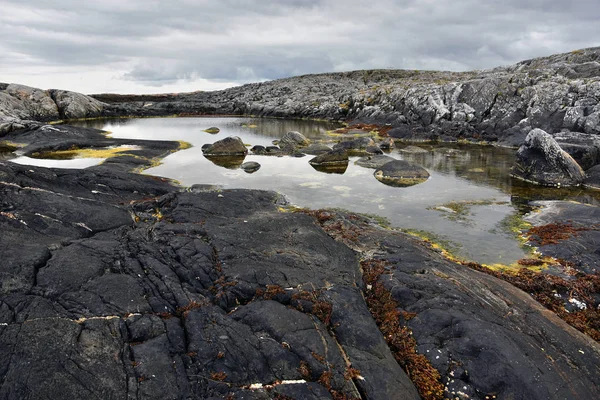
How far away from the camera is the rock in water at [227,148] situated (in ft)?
147

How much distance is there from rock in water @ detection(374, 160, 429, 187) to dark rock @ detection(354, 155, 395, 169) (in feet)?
12.9

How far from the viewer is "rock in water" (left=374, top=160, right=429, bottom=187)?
3192 centimetres

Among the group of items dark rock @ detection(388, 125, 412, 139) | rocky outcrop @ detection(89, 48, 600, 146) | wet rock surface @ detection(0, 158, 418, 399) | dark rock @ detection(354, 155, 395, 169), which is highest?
rocky outcrop @ detection(89, 48, 600, 146)

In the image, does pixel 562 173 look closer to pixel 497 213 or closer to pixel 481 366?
pixel 497 213

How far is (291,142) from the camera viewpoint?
164ft

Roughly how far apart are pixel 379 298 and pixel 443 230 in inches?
400

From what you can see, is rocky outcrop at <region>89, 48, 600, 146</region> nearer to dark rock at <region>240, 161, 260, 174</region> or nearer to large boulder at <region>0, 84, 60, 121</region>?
dark rock at <region>240, 161, 260, 174</region>

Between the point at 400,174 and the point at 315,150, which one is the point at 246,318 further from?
the point at 315,150

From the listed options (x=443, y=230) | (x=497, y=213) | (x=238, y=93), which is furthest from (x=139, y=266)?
(x=238, y=93)

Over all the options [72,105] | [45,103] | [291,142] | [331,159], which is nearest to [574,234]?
[331,159]

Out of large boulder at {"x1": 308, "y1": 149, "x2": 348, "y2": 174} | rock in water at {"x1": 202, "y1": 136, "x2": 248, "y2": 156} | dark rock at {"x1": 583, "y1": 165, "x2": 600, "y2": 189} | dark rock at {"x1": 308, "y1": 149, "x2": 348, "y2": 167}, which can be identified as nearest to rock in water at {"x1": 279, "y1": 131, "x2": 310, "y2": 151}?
rock in water at {"x1": 202, "y1": 136, "x2": 248, "y2": 156}

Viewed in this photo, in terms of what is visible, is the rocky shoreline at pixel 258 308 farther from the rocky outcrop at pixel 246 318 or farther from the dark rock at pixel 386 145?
the dark rock at pixel 386 145

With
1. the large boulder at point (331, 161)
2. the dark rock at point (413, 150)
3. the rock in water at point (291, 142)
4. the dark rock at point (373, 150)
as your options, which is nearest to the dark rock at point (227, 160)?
the rock in water at point (291, 142)

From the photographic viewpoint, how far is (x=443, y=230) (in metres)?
20.8
